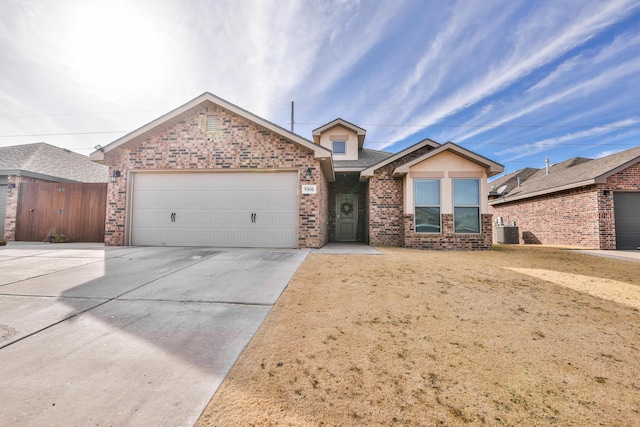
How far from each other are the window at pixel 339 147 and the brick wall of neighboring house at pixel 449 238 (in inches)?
Answer: 213

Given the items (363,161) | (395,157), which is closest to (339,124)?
(363,161)

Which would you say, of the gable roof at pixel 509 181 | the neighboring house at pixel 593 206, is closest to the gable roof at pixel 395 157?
the neighboring house at pixel 593 206

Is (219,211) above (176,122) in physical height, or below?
below

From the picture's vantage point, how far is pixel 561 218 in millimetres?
10805

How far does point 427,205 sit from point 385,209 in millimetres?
1496

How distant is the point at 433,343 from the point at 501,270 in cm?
386

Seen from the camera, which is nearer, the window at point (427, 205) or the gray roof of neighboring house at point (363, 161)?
the window at point (427, 205)

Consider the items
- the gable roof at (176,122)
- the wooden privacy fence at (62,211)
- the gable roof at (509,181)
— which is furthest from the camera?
the gable roof at (509,181)

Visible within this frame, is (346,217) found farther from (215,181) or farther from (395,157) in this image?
(215,181)

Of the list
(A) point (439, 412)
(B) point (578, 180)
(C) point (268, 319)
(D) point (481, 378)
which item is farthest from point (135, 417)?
(B) point (578, 180)

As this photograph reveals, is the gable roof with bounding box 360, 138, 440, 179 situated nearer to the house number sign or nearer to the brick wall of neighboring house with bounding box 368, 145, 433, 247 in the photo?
the brick wall of neighboring house with bounding box 368, 145, 433, 247

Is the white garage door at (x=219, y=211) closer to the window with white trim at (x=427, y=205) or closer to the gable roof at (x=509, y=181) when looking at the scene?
the window with white trim at (x=427, y=205)

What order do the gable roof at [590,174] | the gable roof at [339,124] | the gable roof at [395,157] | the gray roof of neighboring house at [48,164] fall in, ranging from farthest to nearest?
the gable roof at [339,124] → the gray roof of neighboring house at [48,164] → the gable roof at [395,157] → the gable roof at [590,174]

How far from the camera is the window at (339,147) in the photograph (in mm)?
12297
